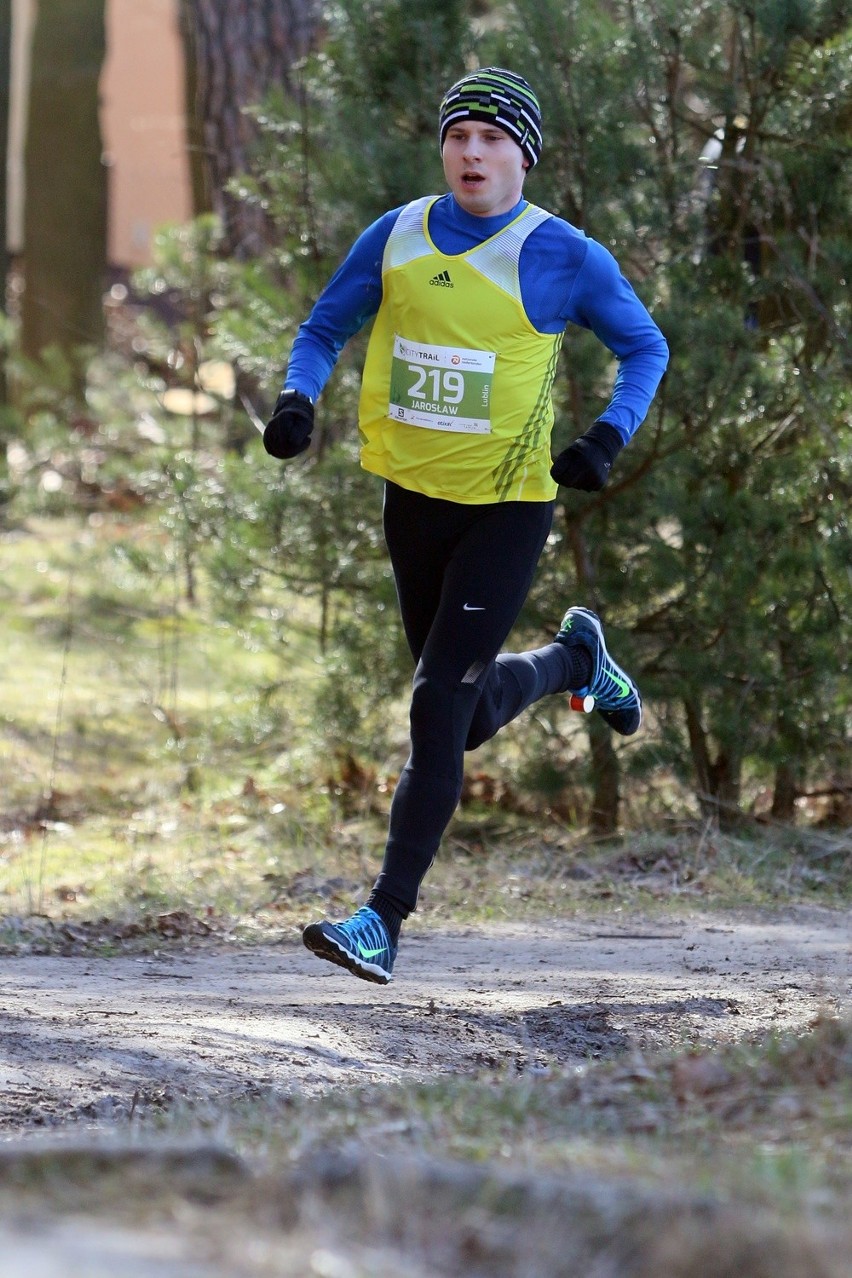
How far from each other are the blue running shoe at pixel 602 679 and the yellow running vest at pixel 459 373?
38.6 inches

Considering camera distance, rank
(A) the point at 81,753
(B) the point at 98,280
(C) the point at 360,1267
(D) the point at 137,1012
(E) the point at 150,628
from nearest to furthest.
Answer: (C) the point at 360,1267 < (D) the point at 137,1012 < (A) the point at 81,753 < (E) the point at 150,628 < (B) the point at 98,280

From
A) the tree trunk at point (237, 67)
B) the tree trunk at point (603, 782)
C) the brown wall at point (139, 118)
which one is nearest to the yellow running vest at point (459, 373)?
the tree trunk at point (603, 782)

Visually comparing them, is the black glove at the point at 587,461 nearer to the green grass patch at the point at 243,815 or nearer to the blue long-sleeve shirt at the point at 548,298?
the blue long-sleeve shirt at the point at 548,298

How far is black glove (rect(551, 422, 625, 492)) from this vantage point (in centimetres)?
412

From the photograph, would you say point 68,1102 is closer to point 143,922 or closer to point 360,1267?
point 360,1267

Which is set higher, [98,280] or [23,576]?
[98,280]

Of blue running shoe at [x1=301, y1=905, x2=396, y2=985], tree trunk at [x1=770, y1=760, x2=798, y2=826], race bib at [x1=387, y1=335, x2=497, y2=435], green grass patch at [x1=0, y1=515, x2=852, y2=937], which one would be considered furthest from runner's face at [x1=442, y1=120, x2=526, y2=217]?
tree trunk at [x1=770, y1=760, x2=798, y2=826]

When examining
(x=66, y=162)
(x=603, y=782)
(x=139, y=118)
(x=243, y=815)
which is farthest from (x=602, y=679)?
(x=139, y=118)

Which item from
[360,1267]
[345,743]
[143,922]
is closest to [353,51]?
[345,743]

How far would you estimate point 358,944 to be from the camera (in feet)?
12.8

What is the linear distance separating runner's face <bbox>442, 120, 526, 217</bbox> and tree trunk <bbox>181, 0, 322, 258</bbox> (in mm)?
4754

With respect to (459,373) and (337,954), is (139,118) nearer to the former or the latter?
(459,373)

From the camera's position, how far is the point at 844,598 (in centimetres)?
636

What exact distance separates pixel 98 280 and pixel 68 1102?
1211 cm
